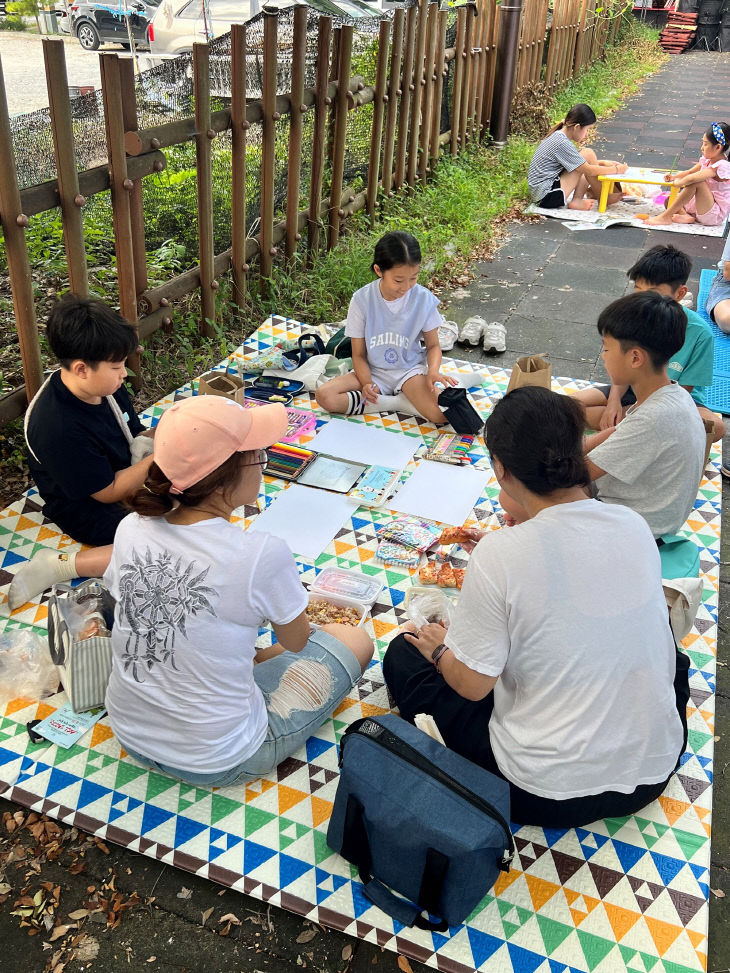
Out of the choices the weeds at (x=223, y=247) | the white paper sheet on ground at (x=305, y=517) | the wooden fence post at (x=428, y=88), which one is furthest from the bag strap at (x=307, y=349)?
the wooden fence post at (x=428, y=88)

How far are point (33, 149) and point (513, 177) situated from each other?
628 centimetres

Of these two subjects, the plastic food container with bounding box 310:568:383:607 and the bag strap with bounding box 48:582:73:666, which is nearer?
the bag strap with bounding box 48:582:73:666

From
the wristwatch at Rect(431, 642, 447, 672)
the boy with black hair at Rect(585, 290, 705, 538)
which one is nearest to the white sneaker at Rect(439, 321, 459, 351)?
the boy with black hair at Rect(585, 290, 705, 538)

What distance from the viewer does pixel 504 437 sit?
2.10 meters

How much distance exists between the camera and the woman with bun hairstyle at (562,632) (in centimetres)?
200

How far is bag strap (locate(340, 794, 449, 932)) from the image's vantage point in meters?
2.10

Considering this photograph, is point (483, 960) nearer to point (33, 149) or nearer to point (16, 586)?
point (16, 586)

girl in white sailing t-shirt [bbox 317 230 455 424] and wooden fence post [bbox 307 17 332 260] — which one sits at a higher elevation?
wooden fence post [bbox 307 17 332 260]

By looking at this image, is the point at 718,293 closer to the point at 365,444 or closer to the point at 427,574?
the point at 365,444

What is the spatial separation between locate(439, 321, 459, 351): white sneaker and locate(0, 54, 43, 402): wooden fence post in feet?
8.39

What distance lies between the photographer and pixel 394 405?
4625mm

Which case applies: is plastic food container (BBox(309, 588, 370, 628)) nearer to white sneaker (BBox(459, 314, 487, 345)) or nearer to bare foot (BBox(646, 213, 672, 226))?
white sneaker (BBox(459, 314, 487, 345))

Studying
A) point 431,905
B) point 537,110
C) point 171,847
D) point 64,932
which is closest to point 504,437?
point 431,905

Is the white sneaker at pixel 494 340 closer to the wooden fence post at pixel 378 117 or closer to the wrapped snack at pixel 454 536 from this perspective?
the wooden fence post at pixel 378 117
